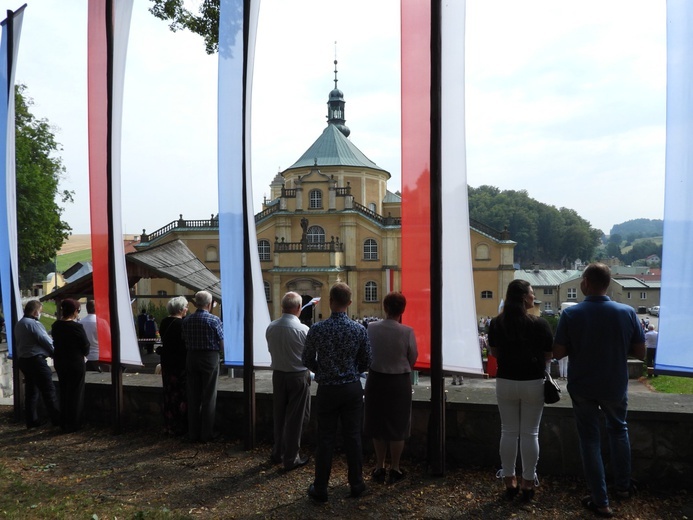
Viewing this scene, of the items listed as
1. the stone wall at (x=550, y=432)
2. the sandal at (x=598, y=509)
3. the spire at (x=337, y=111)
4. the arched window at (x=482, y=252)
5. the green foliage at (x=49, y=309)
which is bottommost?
the green foliage at (x=49, y=309)

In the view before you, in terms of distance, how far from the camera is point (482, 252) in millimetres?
44625

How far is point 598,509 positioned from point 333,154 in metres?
51.5

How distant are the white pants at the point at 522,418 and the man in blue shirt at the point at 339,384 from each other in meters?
0.96

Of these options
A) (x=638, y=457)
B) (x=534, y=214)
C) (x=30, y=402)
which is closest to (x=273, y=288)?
(x=534, y=214)

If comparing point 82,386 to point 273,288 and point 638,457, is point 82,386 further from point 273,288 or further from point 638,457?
point 273,288

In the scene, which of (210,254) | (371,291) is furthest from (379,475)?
(210,254)

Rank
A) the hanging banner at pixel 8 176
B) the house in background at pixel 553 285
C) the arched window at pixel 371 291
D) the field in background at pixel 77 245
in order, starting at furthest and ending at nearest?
the field in background at pixel 77 245 → the arched window at pixel 371 291 → the house in background at pixel 553 285 → the hanging banner at pixel 8 176

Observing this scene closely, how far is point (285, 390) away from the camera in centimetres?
466

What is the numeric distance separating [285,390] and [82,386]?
2560mm

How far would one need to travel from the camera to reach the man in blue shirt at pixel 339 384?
392cm

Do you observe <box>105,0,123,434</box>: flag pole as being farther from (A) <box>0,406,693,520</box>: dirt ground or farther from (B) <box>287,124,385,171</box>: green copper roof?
(B) <box>287,124,385,171</box>: green copper roof

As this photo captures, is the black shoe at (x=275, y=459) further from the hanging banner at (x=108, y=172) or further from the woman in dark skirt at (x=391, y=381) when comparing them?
the hanging banner at (x=108, y=172)

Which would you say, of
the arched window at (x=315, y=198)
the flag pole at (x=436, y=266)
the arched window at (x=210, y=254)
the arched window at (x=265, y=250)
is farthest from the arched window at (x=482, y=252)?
the flag pole at (x=436, y=266)

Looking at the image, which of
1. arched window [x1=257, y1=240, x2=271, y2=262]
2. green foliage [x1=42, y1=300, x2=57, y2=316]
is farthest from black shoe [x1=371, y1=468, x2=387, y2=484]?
arched window [x1=257, y1=240, x2=271, y2=262]
